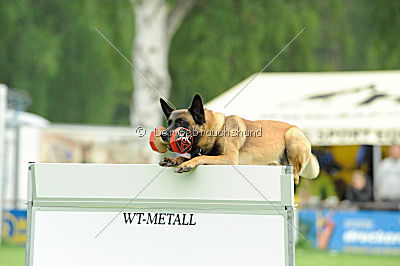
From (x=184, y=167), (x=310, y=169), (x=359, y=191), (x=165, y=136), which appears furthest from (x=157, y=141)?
(x=359, y=191)

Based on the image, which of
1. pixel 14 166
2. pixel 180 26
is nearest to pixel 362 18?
pixel 180 26

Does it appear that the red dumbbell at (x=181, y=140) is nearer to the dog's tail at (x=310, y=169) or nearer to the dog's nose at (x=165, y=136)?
the dog's nose at (x=165, y=136)

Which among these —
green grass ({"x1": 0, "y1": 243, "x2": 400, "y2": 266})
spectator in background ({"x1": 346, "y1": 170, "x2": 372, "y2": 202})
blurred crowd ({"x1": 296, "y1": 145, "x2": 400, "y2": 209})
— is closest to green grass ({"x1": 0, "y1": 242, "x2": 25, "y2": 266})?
green grass ({"x1": 0, "y1": 243, "x2": 400, "y2": 266})

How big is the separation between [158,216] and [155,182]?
0.21 metres

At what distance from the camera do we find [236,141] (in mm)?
5645

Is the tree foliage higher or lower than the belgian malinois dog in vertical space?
higher

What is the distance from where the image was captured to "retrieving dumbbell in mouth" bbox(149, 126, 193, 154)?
17.1 ft

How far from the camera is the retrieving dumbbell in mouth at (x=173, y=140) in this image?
521 centimetres

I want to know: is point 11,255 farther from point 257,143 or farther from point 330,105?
point 257,143

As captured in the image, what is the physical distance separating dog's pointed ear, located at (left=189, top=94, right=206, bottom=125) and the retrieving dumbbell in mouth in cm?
19

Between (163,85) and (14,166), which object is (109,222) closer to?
(14,166)

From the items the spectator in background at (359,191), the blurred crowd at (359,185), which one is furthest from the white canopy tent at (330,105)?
the spectator in background at (359,191)

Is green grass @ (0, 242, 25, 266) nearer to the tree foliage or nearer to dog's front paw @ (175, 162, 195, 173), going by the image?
dog's front paw @ (175, 162, 195, 173)

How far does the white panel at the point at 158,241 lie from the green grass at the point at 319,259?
7644 mm
